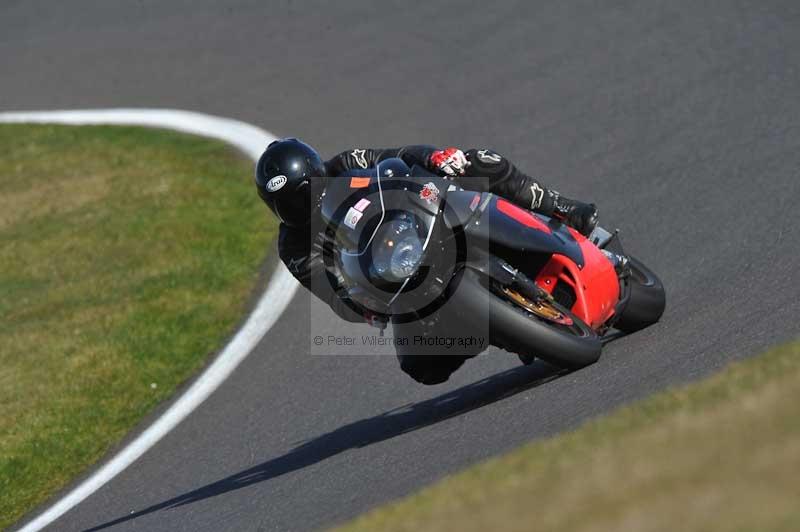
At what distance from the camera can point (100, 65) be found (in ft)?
56.2

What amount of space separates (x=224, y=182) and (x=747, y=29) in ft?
17.1

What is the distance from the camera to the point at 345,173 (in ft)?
22.4

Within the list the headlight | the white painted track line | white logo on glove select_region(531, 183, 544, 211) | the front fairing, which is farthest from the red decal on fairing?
the white painted track line

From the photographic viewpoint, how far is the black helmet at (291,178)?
6.69 m

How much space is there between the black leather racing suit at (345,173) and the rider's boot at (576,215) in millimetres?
41

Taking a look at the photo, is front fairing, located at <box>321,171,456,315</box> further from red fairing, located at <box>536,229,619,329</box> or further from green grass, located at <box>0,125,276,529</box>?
green grass, located at <box>0,125,276,529</box>

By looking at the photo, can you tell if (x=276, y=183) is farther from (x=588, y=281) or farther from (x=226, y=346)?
(x=226, y=346)

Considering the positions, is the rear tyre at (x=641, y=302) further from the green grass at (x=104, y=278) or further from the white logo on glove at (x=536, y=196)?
the green grass at (x=104, y=278)

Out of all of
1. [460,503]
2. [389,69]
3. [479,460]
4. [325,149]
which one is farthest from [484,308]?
[389,69]

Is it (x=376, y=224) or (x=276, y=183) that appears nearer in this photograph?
(x=376, y=224)

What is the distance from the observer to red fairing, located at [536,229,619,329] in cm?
685

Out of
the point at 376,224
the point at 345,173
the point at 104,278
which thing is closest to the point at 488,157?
the point at 345,173

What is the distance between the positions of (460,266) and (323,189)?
2.86 ft

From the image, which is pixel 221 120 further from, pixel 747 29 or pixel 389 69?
pixel 747 29
